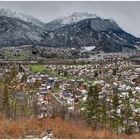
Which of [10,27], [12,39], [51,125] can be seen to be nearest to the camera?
[51,125]

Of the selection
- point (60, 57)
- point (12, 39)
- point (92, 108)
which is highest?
point (12, 39)

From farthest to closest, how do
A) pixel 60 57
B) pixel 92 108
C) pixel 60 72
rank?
1. pixel 60 57
2. pixel 60 72
3. pixel 92 108

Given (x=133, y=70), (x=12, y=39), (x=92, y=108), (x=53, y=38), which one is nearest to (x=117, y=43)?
(x=53, y=38)

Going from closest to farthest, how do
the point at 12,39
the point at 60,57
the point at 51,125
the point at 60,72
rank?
the point at 51,125 < the point at 60,72 < the point at 60,57 < the point at 12,39

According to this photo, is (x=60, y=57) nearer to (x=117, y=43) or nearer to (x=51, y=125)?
(x=117, y=43)

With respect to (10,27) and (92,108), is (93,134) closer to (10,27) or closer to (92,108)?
(92,108)

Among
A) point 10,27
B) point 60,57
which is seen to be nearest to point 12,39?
point 10,27

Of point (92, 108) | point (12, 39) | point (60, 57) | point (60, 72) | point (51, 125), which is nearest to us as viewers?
point (51, 125)

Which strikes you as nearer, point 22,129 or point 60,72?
point 22,129

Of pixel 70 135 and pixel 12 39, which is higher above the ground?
pixel 12 39
